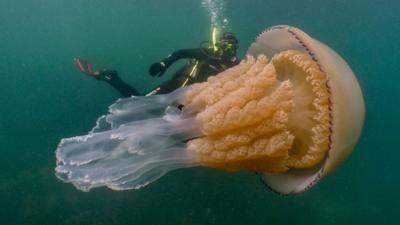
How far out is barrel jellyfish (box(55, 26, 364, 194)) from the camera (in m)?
2.68

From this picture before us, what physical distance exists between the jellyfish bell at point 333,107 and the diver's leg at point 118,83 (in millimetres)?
5071

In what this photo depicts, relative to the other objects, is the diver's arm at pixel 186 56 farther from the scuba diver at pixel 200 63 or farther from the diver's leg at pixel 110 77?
the diver's leg at pixel 110 77

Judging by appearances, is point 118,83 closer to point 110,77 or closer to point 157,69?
point 110,77

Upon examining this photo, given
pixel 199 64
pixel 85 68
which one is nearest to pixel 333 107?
pixel 199 64

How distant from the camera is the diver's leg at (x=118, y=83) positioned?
25.8 feet

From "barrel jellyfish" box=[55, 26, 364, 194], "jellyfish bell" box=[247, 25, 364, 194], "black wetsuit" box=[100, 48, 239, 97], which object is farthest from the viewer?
"black wetsuit" box=[100, 48, 239, 97]

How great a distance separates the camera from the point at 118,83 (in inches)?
311

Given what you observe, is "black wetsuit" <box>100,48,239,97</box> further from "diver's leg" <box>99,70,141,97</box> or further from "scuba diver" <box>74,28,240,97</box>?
"diver's leg" <box>99,70,141,97</box>

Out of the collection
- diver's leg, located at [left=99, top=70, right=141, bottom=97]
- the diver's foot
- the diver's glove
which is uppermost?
the diver's foot

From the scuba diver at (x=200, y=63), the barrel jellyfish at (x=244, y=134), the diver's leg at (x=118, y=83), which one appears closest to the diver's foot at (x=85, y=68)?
the diver's leg at (x=118, y=83)

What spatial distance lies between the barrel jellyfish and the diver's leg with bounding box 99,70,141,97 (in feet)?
16.1

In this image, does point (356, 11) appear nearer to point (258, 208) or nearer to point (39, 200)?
point (258, 208)

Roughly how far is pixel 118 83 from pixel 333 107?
237 inches

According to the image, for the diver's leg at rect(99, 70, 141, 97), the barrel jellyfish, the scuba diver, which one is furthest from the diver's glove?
the barrel jellyfish
